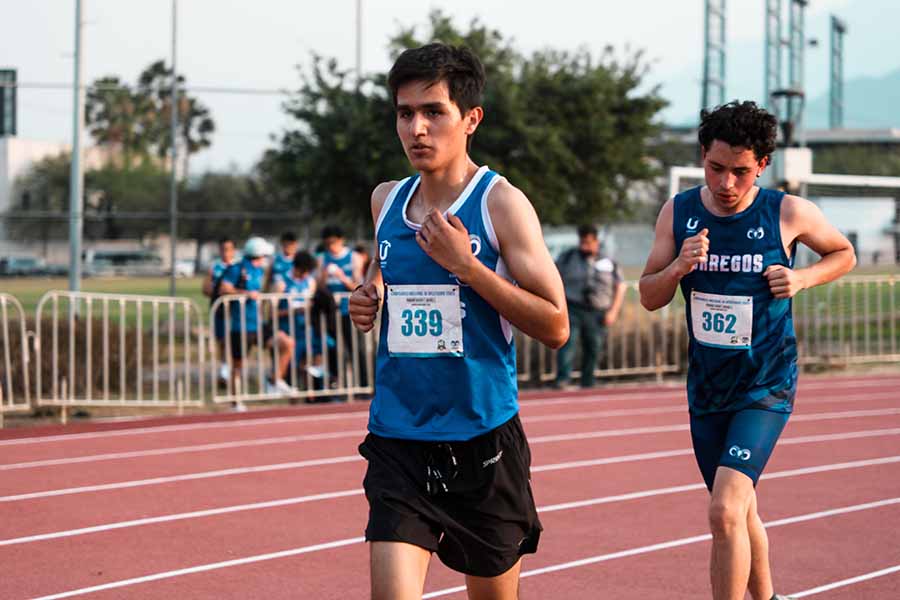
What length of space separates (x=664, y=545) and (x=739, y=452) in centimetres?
217

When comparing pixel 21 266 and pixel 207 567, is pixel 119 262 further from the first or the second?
pixel 207 567

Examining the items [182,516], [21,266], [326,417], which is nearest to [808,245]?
[182,516]

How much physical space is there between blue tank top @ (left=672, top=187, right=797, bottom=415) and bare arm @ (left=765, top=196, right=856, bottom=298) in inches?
2.3

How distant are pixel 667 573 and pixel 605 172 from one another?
19204 mm

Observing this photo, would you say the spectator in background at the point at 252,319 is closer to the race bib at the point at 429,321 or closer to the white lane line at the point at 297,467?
the white lane line at the point at 297,467

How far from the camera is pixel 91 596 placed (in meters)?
5.85

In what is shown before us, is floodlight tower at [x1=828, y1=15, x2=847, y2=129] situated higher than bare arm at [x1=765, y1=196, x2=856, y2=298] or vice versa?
floodlight tower at [x1=828, y1=15, x2=847, y2=129]

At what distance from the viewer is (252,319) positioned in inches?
552

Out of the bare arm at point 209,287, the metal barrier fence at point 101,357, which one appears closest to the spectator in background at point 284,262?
the bare arm at point 209,287

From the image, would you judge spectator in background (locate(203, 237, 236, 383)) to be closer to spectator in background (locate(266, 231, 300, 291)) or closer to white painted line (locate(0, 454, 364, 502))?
spectator in background (locate(266, 231, 300, 291))

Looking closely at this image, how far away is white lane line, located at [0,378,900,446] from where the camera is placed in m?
11.1

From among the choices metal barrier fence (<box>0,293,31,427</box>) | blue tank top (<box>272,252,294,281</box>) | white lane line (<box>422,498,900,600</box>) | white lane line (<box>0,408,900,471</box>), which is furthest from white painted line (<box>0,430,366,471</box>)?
white lane line (<box>422,498,900,600</box>)

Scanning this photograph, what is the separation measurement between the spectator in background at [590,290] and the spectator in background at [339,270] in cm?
246

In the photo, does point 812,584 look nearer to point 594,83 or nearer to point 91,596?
point 91,596
